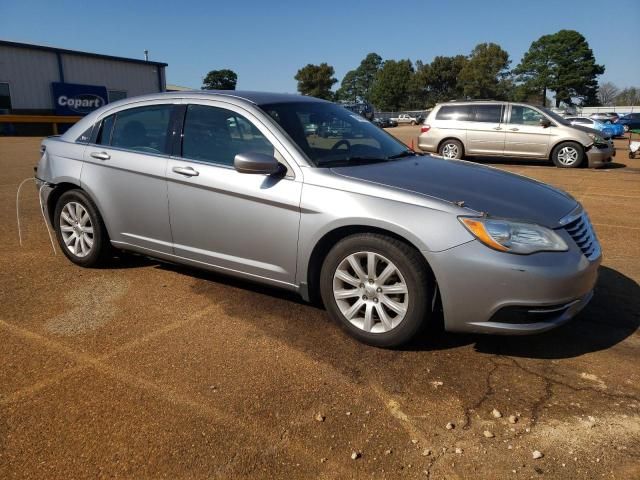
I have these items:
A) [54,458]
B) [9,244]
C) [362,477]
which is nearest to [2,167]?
[9,244]

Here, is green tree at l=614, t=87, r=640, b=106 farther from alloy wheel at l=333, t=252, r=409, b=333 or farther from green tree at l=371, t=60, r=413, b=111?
alloy wheel at l=333, t=252, r=409, b=333

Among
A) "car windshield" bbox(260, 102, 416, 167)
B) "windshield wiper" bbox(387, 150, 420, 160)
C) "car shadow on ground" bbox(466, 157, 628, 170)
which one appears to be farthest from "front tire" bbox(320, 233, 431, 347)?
"car shadow on ground" bbox(466, 157, 628, 170)

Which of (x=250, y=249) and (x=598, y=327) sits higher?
(x=250, y=249)

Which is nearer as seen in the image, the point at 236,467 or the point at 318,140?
the point at 236,467

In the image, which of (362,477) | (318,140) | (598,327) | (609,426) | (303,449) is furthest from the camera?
(318,140)

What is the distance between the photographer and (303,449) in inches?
92.3

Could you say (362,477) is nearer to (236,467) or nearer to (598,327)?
(236,467)

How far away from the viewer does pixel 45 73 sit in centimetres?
3388

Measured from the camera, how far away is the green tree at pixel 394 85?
86.7 m

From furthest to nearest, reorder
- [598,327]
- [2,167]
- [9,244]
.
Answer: [2,167]
[9,244]
[598,327]

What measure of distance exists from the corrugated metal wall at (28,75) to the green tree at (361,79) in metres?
101

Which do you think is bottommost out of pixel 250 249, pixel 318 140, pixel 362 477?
pixel 362 477

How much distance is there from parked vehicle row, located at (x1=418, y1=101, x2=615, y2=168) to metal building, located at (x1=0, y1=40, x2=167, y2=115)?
95.4 feet

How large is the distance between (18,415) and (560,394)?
285cm
